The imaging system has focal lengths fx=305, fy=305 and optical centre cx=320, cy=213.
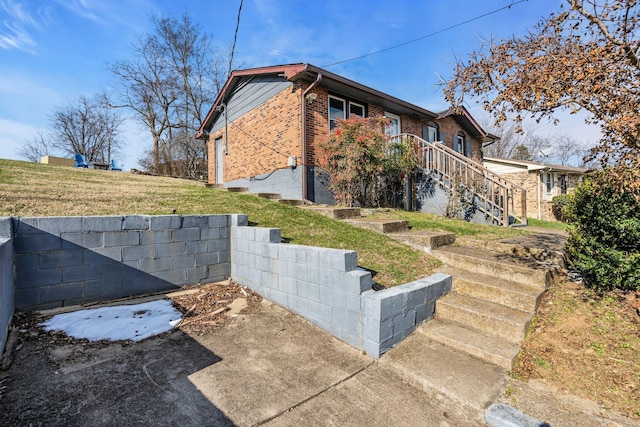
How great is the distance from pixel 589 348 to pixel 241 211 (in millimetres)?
5614

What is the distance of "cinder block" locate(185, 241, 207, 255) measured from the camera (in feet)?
15.4

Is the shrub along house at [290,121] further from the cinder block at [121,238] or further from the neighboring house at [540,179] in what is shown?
the neighboring house at [540,179]

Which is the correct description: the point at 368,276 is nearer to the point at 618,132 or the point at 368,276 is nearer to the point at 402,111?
the point at 618,132

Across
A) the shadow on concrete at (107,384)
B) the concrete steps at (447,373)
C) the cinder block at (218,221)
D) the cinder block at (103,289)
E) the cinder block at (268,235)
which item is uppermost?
the cinder block at (218,221)

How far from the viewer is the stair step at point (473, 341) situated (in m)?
2.78

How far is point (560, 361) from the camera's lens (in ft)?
8.84

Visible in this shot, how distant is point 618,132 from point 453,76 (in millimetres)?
1711

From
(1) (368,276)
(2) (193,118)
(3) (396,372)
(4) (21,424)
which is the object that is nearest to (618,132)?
(1) (368,276)

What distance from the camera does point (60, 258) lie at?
3766 millimetres

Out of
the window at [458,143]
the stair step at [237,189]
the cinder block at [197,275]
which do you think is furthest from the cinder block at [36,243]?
the window at [458,143]

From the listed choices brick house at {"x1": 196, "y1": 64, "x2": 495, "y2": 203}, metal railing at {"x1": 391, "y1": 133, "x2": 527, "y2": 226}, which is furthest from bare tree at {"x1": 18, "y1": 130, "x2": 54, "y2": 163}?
metal railing at {"x1": 391, "y1": 133, "x2": 527, "y2": 226}

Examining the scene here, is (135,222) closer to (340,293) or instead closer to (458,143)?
(340,293)

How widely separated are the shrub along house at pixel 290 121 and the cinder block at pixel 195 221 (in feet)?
13.6

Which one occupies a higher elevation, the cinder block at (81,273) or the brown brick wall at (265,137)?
the brown brick wall at (265,137)
